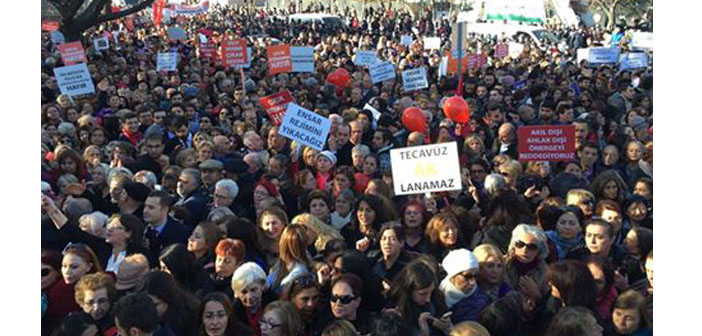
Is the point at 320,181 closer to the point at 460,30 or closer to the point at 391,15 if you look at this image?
the point at 460,30

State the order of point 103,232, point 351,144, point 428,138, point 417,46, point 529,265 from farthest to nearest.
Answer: point 417,46
point 428,138
point 351,144
point 103,232
point 529,265

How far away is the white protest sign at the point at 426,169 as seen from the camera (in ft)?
22.2

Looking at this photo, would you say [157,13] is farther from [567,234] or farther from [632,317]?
[632,317]

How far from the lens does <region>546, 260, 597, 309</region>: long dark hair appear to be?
488 cm

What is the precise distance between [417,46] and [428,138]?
15.6 metres

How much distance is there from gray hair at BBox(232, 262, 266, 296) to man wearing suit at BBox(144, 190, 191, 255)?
4.48ft

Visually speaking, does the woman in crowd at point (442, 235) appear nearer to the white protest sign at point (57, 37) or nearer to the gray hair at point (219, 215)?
the gray hair at point (219, 215)

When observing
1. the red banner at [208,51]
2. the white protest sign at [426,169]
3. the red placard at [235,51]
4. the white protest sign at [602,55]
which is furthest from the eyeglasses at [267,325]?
the red banner at [208,51]

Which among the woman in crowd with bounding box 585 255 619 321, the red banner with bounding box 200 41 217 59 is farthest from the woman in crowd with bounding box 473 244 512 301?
the red banner with bounding box 200 41 217 59

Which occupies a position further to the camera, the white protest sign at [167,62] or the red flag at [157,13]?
the red flag at [157,13]

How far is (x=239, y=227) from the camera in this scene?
19.2 ft

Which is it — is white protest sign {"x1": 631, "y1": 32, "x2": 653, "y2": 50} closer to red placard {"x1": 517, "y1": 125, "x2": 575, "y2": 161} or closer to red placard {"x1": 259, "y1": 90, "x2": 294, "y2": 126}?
red placard {"x1": 259, "y1": 90, "x2": 294, "y2": 126}

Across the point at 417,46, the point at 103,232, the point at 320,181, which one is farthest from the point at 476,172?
the point at 417,46

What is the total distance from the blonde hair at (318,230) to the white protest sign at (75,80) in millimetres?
7317
